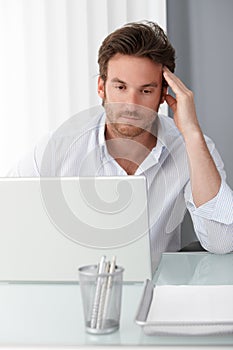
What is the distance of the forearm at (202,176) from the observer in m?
2.11

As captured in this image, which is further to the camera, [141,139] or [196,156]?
[141,139]

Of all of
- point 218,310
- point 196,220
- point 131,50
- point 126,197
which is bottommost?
point 196,220

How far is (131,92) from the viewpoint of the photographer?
2.29 metres

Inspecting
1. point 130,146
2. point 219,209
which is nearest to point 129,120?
point 130,146

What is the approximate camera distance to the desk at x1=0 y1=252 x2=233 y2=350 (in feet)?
3.75

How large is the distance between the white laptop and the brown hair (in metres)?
0.88

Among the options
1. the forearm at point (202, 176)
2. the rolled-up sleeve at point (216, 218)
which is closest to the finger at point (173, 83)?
the forearm at point (202, 176)

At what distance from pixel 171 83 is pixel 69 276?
97 centimetres

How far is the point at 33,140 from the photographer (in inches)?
128

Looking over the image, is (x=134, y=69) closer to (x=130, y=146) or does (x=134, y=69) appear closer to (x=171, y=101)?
(x=171, y=101)

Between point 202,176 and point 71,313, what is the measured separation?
0.91 meters

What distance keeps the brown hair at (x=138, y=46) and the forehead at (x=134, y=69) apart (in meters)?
0.02

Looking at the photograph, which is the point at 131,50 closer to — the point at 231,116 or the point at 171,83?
the point at 171,83

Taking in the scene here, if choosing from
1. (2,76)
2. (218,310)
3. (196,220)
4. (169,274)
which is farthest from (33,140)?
(218,310)
